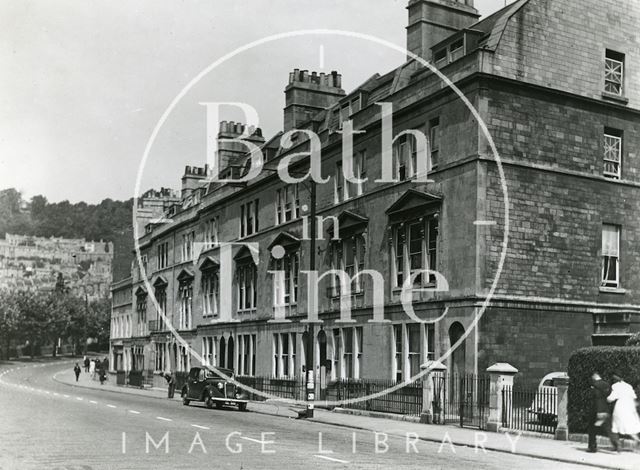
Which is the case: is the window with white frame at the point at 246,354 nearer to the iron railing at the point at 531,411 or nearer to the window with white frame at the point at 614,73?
the window with white frame at the point at 614,73

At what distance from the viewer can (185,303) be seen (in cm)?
Result: 6075

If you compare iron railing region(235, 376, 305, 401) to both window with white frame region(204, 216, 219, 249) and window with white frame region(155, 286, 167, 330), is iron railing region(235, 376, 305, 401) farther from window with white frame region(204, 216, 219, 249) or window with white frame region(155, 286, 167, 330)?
window with white frame region(155, 286, 167, 330)

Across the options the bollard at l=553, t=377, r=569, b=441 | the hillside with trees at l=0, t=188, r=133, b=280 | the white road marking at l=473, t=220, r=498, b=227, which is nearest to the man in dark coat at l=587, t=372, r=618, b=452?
the bollard at l=553, t=377, r=569, b=441

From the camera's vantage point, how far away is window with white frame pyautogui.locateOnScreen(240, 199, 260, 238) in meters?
48.1

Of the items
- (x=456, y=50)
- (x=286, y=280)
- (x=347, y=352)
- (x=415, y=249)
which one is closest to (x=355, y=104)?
(x=456, y=50)

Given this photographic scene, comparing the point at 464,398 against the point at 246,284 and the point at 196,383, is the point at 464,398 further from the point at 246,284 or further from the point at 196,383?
the point at 246,284

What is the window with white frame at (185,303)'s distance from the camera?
2343 inches

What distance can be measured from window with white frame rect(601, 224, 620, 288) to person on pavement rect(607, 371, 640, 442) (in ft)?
39.5

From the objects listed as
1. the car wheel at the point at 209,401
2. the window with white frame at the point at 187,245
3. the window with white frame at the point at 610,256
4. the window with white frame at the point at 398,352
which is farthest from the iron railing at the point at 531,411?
the window with white frame at the point at 187,245

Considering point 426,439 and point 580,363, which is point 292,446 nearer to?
point 426,439

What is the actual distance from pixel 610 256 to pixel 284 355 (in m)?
18.5

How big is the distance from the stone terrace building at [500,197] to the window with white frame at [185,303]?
23.1 m

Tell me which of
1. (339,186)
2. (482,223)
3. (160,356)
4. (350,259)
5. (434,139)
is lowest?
(160,356)

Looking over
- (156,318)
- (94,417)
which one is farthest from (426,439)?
(156,318)
